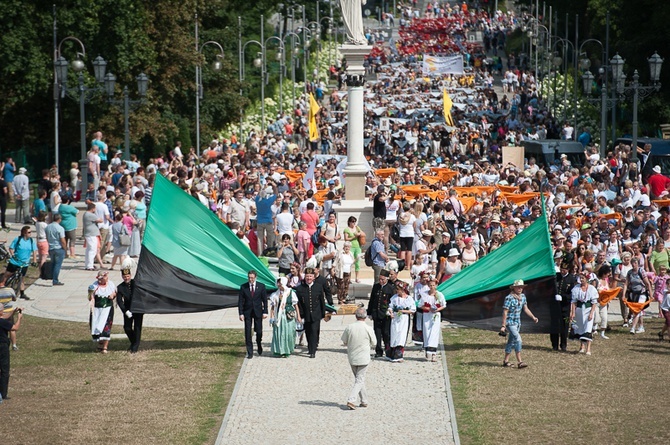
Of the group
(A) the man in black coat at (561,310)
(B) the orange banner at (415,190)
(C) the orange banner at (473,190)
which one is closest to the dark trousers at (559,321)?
(A) the man in black coat at (561,310)

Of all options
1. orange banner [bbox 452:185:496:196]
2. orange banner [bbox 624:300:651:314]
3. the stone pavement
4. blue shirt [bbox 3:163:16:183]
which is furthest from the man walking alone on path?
blue shirt [bbox 3:163:16:183]

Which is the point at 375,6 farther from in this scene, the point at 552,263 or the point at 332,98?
the point at 552,263

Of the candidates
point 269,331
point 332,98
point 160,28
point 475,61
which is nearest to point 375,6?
point 475,61

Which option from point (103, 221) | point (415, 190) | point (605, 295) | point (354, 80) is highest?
point (354, 80)

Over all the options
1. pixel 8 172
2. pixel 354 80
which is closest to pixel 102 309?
pixel 354 80

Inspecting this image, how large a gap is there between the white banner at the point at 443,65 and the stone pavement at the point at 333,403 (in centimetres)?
4871

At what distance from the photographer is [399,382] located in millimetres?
21156

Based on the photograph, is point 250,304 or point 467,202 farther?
point 467,202

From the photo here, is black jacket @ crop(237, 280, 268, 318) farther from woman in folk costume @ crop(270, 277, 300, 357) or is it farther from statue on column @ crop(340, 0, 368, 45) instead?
statue on column @ crop(340, 0, 368, 45)

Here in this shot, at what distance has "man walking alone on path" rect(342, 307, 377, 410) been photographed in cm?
1945

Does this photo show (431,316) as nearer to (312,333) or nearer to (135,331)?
(312,333)

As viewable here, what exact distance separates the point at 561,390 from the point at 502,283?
3156mm

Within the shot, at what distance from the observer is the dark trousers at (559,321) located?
23.1 meters

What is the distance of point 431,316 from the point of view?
22484 mm
